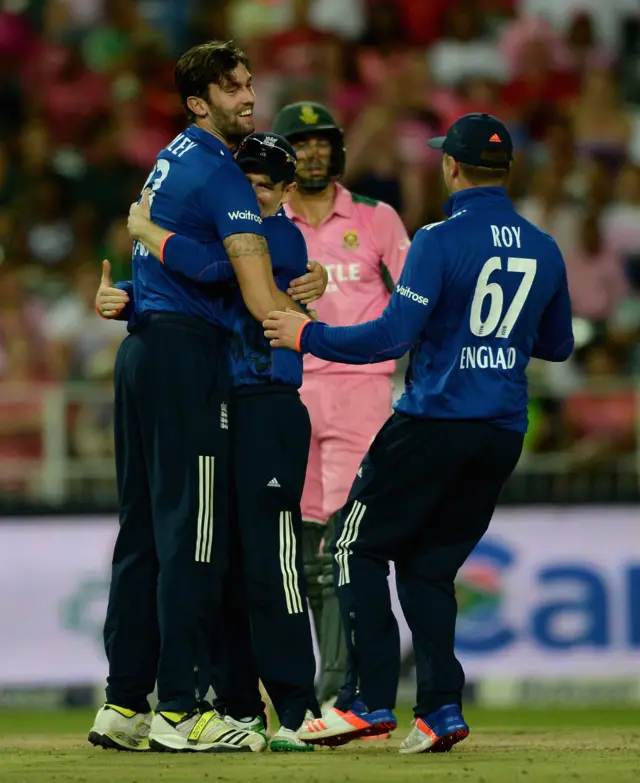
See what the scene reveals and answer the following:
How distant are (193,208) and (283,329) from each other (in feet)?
1.85

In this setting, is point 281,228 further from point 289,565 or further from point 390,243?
point 390,243

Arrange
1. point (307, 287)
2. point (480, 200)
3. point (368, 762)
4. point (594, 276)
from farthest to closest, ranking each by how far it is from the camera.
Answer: point (594, 276), point (307, 287), point (480, 200), point (368, 762)

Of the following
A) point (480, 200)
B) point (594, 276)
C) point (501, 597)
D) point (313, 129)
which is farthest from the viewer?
point (594, 276)

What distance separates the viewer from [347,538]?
623cm

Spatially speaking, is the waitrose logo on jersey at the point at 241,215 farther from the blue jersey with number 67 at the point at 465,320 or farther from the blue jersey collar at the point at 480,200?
the blue jersey collar at the point at 480,200

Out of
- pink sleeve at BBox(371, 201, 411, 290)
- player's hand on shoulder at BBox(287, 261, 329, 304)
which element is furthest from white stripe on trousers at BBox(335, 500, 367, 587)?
pink sleeve at BBox(371, 201, 411, 290)

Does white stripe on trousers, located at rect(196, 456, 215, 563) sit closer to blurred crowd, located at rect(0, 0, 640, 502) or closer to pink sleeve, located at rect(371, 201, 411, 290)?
pink sleeve, located at rect(371, 201, 411, 290)

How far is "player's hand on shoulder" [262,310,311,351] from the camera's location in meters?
6.06

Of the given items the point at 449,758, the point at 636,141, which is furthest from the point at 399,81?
the point at 449,758

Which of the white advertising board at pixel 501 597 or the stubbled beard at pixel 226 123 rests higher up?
the stubbled beard at pixel 226 123

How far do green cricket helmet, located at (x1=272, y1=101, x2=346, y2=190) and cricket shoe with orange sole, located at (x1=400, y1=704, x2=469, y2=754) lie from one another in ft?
9.10

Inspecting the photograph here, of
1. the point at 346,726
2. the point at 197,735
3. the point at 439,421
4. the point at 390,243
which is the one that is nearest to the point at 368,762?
the point at 346,726

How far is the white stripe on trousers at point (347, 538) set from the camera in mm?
6199

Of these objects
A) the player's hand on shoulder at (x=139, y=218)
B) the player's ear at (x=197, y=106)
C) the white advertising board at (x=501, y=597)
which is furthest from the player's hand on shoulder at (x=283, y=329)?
the white advertising board at (x=501, y=597)
